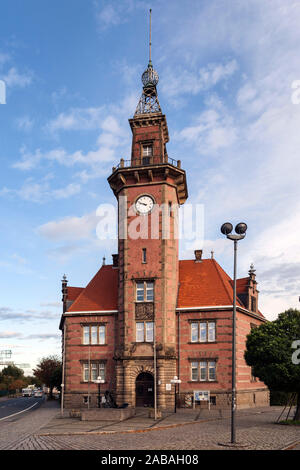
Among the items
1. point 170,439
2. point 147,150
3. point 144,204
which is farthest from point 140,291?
point 170,439

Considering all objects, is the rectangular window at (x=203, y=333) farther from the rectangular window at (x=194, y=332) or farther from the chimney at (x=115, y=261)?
the chimney at (x=115, y=261)

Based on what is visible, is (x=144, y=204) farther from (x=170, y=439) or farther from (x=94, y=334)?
(x=170, y=439)

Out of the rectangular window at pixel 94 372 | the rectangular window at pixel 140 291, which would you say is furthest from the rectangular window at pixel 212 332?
the rectangular window at pixel 94 372

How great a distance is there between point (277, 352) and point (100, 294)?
24.6m

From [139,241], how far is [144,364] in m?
11.7

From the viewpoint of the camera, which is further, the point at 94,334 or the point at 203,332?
the point at 94,334

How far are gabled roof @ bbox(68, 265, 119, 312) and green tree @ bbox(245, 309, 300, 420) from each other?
766 inches

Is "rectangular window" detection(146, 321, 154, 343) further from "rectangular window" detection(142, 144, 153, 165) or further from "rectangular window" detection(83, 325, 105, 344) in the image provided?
"rectangular window" detection(142, 144, 153, 165)

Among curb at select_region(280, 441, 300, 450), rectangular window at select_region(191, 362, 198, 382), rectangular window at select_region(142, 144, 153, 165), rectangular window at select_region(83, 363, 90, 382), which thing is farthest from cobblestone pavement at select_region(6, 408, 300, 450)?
rectangular window at select_region(142, 144, 153, 165)

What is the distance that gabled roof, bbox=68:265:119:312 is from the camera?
47.5 m

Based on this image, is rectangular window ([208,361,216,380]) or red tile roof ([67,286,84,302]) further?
red tile roof ([67,286,84,302])

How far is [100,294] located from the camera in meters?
49.3
